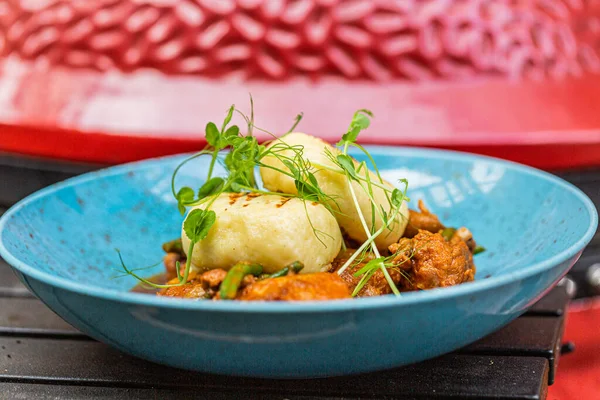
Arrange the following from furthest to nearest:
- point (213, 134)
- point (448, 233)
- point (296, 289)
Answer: point (448, 233) → point (213, 134) → point (296, 289)

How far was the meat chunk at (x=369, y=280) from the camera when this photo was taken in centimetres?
112

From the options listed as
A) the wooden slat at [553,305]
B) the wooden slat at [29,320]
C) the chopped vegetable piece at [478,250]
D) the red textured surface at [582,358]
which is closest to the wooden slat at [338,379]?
the wooden slat at [29,320]

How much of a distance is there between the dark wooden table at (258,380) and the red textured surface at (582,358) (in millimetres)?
838

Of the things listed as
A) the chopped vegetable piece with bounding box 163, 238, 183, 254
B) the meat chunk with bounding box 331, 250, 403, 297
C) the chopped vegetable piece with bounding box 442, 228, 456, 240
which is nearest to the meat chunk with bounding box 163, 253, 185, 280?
the chopped vegetable piece with bounding box 163, 238, 183, 254

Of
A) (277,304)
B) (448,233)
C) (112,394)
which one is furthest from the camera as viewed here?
(448,233)

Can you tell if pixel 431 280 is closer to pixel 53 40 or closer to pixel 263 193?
pixel 263 193

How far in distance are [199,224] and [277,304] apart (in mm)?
336

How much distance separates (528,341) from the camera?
3.89 ft

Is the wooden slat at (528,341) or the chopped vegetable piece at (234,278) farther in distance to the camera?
the wooden slat at (528,341)

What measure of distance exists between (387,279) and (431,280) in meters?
0.11

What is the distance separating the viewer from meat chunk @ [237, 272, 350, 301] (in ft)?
3.01

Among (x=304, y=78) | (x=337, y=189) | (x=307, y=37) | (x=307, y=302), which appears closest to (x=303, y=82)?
(x=304, y=78)

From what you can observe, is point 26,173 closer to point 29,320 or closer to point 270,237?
point 29,320

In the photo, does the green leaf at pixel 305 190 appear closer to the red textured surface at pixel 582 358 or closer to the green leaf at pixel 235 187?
the green leaf at pixel 235 187
